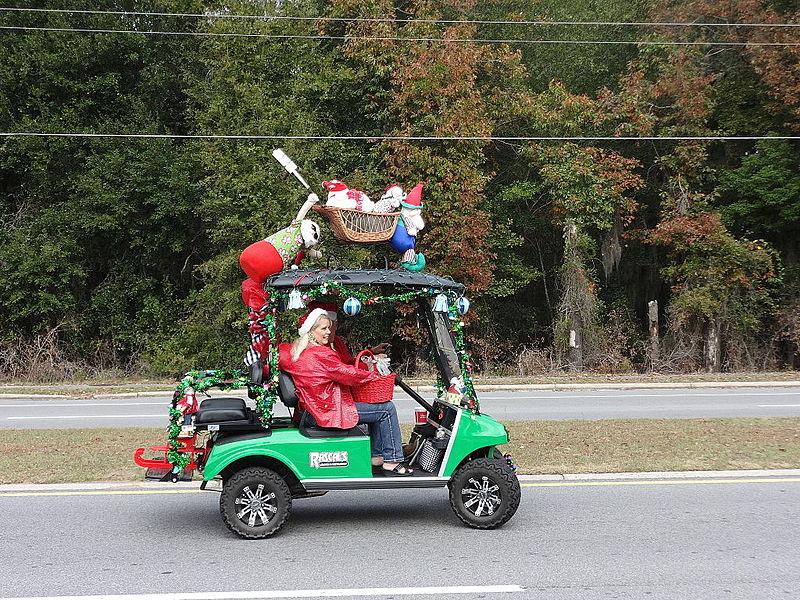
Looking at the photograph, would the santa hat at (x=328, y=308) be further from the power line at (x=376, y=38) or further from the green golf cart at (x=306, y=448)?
the power line at (x=376, y=38)

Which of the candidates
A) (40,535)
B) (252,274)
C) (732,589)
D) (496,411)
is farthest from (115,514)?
(496,411)

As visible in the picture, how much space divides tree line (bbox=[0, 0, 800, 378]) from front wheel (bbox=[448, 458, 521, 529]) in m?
14.2

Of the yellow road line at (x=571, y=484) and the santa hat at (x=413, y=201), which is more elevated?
the santa hat at (x=413, y=201)

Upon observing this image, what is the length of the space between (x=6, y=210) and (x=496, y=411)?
17.4 m

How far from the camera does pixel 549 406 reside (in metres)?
15.5

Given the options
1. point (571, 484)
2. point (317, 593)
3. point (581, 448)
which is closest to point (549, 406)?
point (581, 448)

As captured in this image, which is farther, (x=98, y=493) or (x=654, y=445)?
(x=654, y=445)

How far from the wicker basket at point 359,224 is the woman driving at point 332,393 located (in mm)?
707

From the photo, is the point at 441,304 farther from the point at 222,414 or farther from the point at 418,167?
the point at 418,167

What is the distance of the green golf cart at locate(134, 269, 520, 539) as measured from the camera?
6.98m

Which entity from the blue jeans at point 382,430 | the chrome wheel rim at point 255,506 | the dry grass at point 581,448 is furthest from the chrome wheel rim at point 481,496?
the dry grass at point 581,448

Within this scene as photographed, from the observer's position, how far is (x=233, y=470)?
712cm

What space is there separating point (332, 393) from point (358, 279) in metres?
0.98

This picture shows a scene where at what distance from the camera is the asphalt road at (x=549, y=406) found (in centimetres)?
1398
